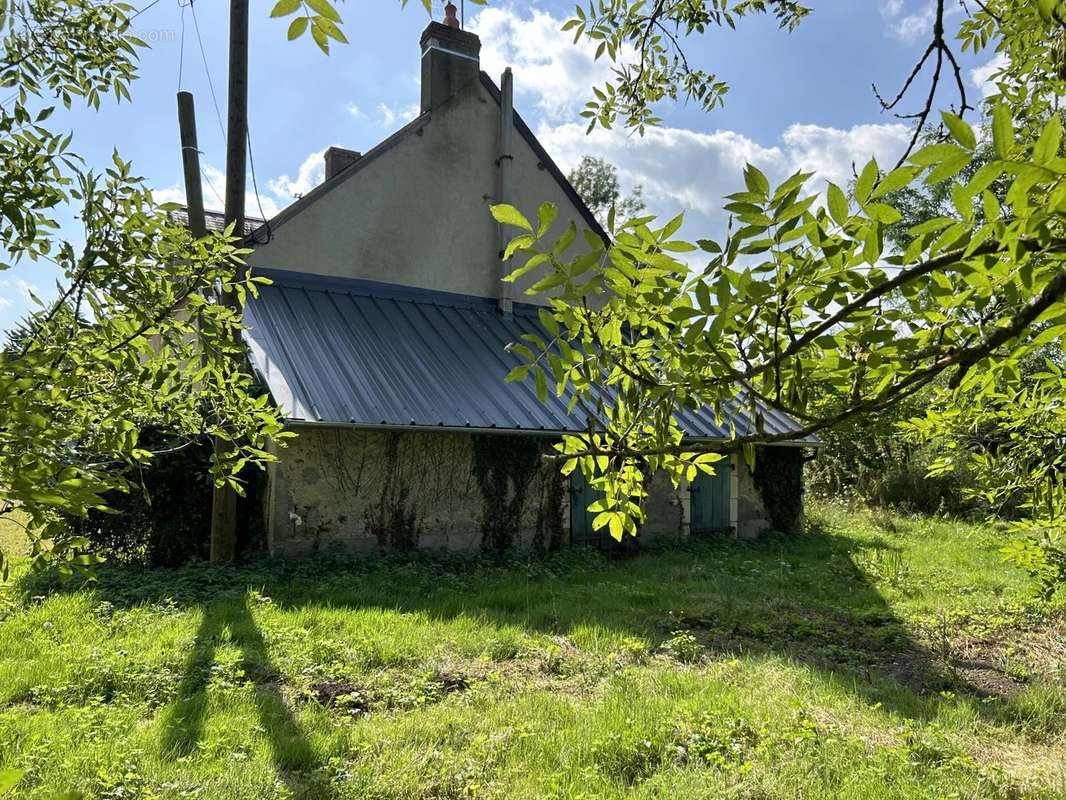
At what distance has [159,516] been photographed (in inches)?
337

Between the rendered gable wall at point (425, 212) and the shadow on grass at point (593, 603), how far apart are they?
17.2ft

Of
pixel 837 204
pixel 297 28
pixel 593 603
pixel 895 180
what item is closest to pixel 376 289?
pixel 593 603

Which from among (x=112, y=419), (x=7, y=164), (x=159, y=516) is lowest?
(x=159, y=516)

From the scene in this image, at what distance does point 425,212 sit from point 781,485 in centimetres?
838

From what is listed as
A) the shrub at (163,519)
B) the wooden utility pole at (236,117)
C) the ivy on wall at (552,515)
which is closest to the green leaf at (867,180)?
the wooden utility pole at (236,117)

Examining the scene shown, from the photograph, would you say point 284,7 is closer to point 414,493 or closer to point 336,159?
point 414,493

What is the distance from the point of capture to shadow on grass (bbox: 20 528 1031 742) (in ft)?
16.4

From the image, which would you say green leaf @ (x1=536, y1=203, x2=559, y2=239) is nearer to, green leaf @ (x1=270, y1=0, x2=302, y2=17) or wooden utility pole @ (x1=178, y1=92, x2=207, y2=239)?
green leaf @ (x1=270, y1=0, x2=302, y2=17)

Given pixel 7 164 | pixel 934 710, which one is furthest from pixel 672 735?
pixel 7 164

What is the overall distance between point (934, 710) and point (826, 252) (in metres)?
4.89

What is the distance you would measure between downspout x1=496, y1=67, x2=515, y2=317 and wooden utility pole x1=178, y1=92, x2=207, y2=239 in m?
5.58

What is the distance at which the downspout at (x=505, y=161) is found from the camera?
1280 centimetres

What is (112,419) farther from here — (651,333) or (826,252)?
(826,252)

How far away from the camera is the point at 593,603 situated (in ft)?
24.6
